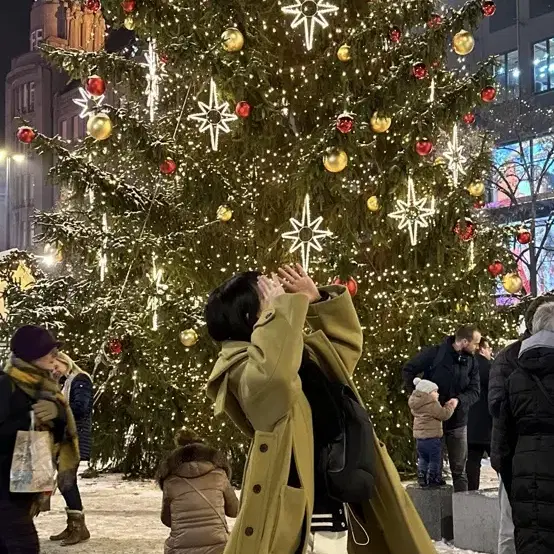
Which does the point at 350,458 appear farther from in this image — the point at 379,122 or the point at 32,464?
the point at 379,122

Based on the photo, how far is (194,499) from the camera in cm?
511

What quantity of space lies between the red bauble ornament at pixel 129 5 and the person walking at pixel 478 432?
20.1ft

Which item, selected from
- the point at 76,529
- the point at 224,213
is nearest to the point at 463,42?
the point at 224,213

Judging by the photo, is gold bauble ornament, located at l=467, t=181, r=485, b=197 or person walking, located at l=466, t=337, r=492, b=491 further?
gold bauble ornament, located at l=467, t=181, r=485, b=197

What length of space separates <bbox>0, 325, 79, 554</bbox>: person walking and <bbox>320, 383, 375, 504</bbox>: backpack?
2.69m

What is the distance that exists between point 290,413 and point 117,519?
6.87 m

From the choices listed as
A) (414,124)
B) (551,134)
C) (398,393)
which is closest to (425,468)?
(398,393)

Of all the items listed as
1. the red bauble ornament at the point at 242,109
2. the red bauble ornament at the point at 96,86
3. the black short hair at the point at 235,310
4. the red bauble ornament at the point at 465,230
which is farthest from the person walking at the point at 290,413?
the red bauble ornament at the point at 465,230

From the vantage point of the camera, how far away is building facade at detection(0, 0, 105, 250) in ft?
210

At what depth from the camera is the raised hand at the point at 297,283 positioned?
3.34 m

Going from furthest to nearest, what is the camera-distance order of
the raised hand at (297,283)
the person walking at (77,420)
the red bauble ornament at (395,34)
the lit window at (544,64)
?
the lit window at (544,64) < the red bauble ornament at (395,34) < the person walking at (77,420) < the raised hand at (297,283)

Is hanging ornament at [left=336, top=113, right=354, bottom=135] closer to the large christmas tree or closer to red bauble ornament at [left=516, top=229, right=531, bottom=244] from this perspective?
the large christmas tree

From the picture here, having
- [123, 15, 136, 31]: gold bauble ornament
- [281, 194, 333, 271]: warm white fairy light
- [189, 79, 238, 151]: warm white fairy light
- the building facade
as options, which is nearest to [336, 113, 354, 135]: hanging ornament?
[281, 194, 333, 271]: warm white fairy light

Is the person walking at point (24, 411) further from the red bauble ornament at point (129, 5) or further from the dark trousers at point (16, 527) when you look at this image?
the red bauble ornament at point (129, 5)
